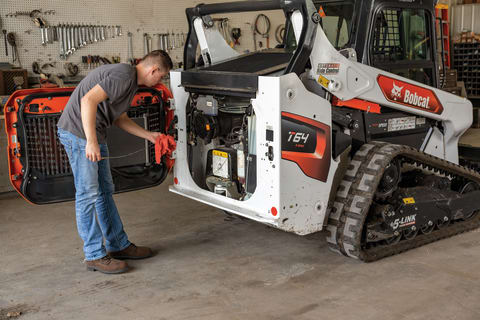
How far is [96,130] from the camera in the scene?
3.95 metres

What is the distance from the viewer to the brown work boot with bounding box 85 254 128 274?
4.01m

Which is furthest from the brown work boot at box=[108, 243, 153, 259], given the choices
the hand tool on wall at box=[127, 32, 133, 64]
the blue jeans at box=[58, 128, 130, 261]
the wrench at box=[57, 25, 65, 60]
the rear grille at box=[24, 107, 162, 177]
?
the hand tool on wall at box=[127, 32, 133, 64]

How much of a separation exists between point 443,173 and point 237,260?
2.00m

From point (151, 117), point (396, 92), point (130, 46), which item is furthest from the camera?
point (130, 46)

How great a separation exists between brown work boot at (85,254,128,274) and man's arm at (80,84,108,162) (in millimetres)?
819

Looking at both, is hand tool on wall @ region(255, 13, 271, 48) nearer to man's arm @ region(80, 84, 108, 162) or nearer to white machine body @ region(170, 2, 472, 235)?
white machine body @ region(170, 2, 472, 235)

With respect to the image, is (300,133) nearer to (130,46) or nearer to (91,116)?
(91,116)

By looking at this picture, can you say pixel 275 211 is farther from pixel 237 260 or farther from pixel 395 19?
pixel 395 19

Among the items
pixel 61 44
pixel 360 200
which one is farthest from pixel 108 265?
pixel 61 44

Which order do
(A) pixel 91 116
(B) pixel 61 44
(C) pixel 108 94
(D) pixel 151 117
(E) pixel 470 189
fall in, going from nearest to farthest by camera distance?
1. (A) pixel 91 116
2. (C) pixel 108 94
3. (D) pixel 151 117
4. (E) pixel 470 189
5. (B) pixel 61 44

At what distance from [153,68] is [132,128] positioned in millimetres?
590

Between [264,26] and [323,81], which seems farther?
[264,26]

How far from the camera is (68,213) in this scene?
18.6ft

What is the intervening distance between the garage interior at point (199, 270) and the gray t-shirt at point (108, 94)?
53 centimetres
